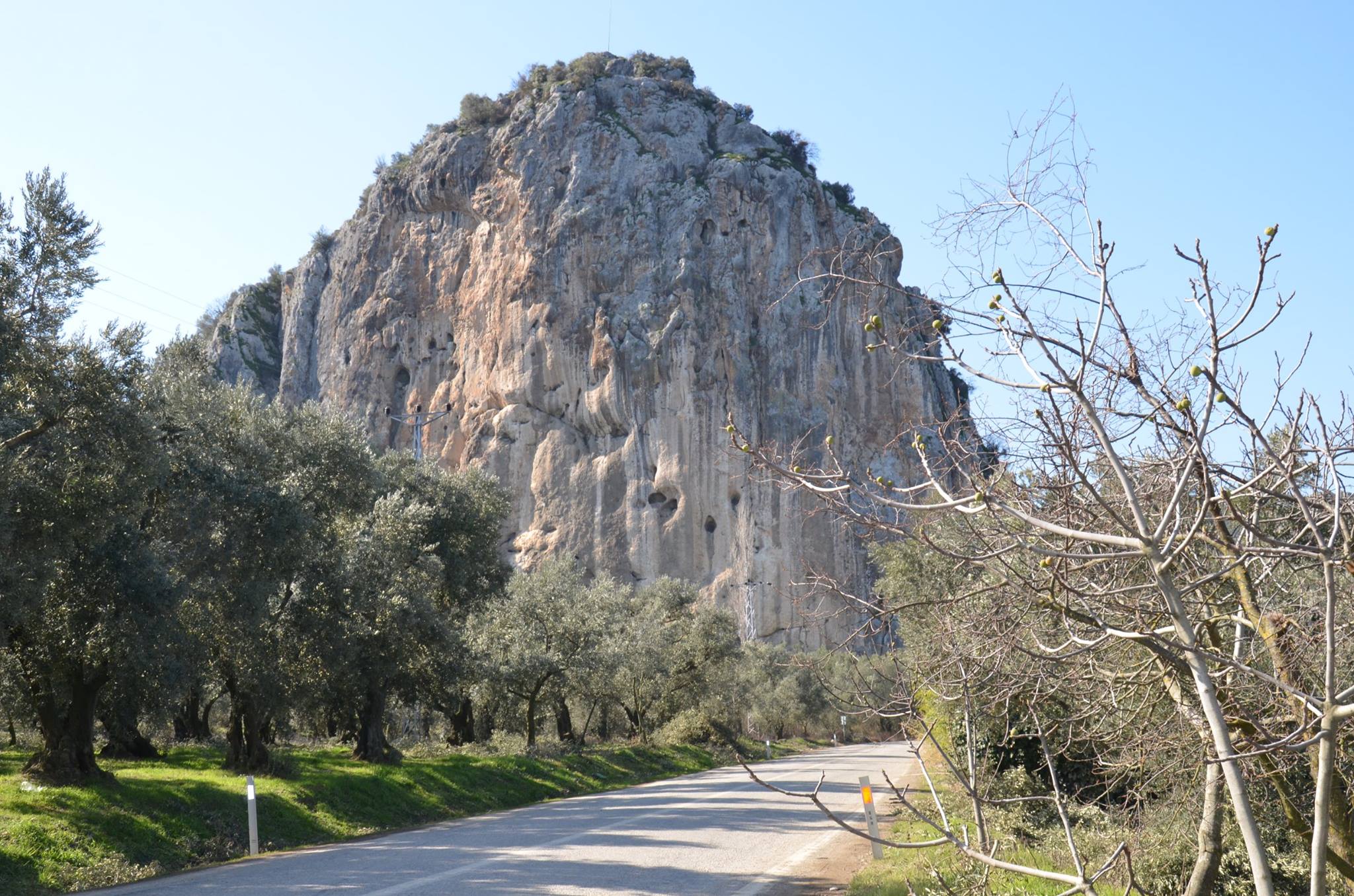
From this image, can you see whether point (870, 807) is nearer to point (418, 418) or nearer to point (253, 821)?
point (253, 821)

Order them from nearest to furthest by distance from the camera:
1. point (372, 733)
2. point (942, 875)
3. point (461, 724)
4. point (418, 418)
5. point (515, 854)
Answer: point (942, 875) < point (515, 854) < point (372, 733) < point (461, 724) < point (418, 418)

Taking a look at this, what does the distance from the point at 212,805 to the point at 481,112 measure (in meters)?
78.2

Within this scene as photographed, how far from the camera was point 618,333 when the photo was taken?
74812 millimetres

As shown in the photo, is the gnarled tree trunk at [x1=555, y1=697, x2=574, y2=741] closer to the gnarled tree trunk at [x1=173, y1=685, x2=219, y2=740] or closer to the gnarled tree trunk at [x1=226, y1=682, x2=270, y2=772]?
the gnarled tree trunk at [x1=173, y1=685, x2=219, y2=740]

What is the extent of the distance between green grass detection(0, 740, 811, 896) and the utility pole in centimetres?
5411

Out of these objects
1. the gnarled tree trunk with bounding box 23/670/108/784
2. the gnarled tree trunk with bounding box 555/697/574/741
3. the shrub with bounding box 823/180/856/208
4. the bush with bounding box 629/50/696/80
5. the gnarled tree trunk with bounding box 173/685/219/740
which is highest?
the bush with bounding box 629/50/696/80

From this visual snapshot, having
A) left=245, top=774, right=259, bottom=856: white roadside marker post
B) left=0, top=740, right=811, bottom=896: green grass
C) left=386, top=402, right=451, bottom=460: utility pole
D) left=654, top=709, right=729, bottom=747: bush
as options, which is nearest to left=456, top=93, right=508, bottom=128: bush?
left=386, top=402, right=451, bottom=460: utility pole

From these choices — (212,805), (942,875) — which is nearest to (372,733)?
(212,805)

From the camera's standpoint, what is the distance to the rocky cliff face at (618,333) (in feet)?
237

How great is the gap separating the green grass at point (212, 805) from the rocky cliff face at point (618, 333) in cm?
4615

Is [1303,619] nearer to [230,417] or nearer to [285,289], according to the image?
[230,417]

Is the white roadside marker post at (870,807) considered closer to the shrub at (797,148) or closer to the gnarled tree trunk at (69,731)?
the gnarled tree trunk at (69,731)

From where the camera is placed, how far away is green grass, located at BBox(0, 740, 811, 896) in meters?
11.0

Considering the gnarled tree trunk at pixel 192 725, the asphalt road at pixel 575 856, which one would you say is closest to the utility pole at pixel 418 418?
the gnarled tree trunk at pixel 192 725
